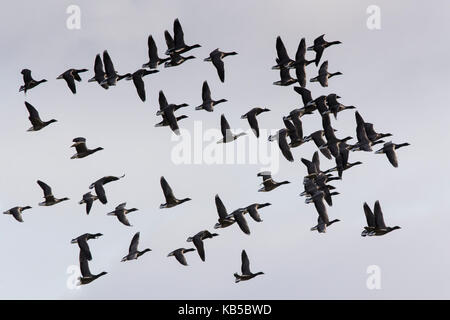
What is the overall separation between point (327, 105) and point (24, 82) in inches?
675

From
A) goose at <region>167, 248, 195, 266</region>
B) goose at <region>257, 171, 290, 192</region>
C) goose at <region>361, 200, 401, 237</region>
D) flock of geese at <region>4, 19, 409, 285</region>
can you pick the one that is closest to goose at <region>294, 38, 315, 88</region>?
flock of geese at <region>4, 19, 409, 285</region>

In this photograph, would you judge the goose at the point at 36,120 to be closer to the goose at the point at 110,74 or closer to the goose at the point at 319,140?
the goose at the point at 110,74

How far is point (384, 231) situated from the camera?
81.7m

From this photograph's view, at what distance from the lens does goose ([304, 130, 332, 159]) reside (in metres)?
87.3

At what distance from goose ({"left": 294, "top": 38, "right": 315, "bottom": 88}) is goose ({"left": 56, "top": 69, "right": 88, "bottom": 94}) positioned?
39.7ft

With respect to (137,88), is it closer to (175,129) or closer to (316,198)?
(175,129)

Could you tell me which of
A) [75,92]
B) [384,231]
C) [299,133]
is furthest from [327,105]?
[75,92]

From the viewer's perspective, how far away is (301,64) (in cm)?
8675

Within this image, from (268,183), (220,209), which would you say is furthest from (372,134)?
(220,209)

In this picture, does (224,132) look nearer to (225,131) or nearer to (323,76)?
(225,131)

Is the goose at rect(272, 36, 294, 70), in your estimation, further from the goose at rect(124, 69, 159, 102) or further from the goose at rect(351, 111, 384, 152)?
the goose at rect(124, 69, 159, 102)

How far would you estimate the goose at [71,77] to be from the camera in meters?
85.6

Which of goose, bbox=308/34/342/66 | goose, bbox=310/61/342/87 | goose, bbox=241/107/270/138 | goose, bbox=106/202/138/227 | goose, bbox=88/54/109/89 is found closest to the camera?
goose, bbox=241/107/270/138

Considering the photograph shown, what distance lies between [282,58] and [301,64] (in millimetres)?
1140
